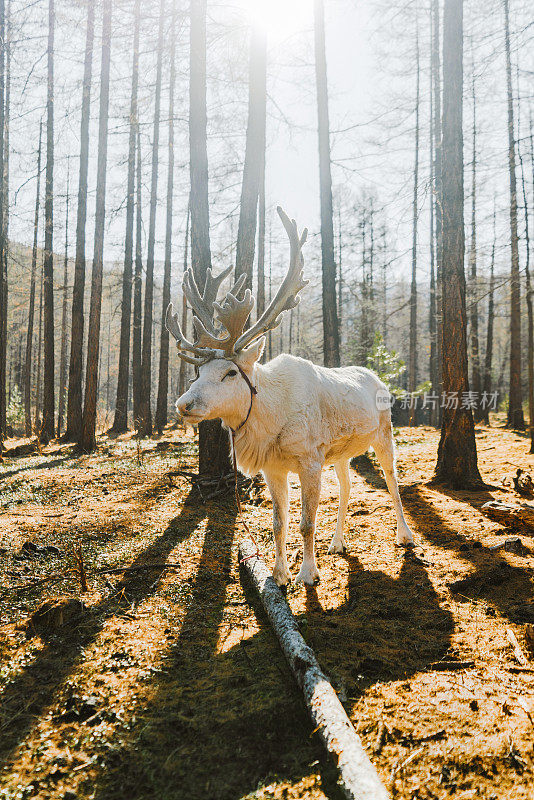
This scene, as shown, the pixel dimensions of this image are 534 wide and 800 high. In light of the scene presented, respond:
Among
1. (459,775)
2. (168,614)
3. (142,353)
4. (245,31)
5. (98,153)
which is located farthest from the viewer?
(142,353)

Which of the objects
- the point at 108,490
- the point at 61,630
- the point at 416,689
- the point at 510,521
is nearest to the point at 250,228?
the point at 108,490

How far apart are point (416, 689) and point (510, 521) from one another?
349 cm

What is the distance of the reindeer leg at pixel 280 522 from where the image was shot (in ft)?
14.7

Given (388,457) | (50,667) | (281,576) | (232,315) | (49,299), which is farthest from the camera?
(49,299)

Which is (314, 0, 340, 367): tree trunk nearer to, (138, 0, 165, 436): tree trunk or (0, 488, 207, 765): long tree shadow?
(0, 488, 207, 765): long tree shadow

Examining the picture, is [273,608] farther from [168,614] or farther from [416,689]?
[416,689]

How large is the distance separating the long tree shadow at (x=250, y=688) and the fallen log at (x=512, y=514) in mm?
1670

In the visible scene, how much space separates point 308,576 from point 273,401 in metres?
1.74

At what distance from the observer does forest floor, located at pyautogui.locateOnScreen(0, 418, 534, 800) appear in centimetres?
219

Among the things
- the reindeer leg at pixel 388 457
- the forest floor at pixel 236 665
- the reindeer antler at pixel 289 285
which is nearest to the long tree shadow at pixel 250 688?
the forest floor at pixel 236 665

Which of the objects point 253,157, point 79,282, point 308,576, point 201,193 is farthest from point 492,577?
point 79,282

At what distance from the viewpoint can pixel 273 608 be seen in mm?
3576

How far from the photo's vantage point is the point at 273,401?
4.55 meters

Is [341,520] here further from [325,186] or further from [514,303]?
[514,303]
